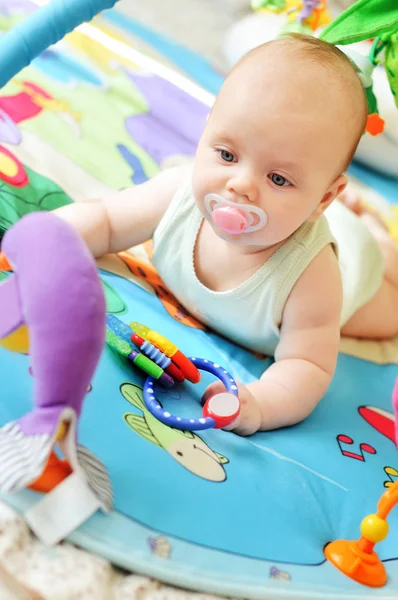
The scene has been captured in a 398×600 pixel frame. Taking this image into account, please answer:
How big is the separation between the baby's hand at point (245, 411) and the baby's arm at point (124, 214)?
259 mm

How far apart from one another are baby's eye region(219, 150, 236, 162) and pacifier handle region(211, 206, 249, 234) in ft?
0.18

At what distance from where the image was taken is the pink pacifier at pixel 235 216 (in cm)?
76

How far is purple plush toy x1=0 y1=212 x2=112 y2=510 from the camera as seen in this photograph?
1.45 feet

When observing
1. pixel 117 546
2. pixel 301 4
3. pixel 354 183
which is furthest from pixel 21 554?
pixel 301 4

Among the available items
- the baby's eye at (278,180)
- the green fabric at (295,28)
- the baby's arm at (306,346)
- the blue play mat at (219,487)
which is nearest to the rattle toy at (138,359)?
the blue play mat at (219,487)

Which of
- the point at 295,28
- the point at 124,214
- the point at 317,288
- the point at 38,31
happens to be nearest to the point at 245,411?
the point at 317,288

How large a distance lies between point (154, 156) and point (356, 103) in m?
0.51

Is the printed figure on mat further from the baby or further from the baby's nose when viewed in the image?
the baby's nose

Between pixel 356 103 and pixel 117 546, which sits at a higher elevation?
pixel 356 103

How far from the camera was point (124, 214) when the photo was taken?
3.05ft

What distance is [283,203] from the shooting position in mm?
770

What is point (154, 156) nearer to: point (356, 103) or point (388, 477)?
point (356, 103)

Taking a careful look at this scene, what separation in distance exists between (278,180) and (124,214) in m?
0.25

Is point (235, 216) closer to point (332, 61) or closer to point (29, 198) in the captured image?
point (332, 61)
